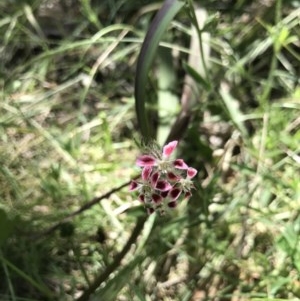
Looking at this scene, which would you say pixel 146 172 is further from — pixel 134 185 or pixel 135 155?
pixel 135 155

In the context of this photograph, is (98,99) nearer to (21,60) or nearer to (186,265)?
(21,60)

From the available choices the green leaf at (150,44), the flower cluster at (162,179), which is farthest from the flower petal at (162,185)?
the green leaf at (150,44)

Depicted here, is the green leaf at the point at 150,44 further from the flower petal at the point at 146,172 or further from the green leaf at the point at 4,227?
the green leaf at the point at 4,227

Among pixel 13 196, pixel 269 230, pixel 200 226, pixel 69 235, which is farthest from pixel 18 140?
pixel 269 230

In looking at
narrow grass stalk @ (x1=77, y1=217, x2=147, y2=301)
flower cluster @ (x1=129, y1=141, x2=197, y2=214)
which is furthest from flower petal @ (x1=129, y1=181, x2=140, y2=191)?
narrow grass stalk @ (x1=77, y1=217, x2=147, y2=301)

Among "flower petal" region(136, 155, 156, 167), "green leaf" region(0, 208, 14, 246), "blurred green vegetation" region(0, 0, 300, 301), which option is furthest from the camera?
"blurred green vegetation" region(0, 0, 300, 301)

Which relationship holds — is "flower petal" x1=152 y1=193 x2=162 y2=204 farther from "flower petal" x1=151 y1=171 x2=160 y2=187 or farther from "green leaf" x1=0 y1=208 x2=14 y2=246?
"green leaf" x1=0 y1=208 x2=14 y2=246
